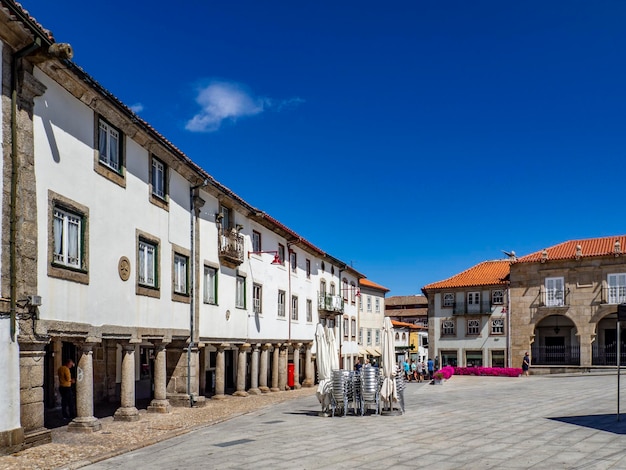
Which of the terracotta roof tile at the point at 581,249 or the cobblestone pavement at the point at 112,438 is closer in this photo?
the cobblestone pavement at the point at 112,438

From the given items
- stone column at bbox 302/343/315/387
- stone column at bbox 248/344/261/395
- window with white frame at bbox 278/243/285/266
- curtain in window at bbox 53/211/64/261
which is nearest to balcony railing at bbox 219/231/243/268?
stone column at bbox 248/344/261/395

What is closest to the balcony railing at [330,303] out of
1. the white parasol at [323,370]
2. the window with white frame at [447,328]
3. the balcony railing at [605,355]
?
the window with white frame at [447,328]

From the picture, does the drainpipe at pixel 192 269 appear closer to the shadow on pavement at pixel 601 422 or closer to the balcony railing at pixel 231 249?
the balcony railing at pixel 231 249

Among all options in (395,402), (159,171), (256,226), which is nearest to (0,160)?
(159,171)

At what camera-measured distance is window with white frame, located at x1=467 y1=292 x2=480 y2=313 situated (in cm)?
4975

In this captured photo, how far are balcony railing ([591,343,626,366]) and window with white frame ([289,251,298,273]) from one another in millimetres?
22083

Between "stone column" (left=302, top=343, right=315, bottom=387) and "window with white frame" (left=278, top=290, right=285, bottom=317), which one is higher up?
"window with white frame" (left=278, top=290, right=285, bottom=317)

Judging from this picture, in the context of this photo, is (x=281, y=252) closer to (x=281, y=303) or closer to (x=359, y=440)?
(x=281, y=303)

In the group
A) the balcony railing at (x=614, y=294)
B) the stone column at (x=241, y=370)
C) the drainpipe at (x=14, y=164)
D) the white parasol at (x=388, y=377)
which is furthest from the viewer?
the balcony railing at (x=614, y=294)

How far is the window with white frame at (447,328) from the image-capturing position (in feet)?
167

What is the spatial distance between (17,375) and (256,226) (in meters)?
18.5

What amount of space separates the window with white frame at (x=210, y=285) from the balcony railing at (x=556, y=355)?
1176 inches

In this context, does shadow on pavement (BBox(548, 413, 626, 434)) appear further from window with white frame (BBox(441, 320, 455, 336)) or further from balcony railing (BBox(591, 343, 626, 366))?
window with white frame (BBox(441, 320, 455, 336))

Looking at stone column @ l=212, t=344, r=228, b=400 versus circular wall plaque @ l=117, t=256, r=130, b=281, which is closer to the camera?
circular wall plaque @ l=117, t=256, r=130, b=281
